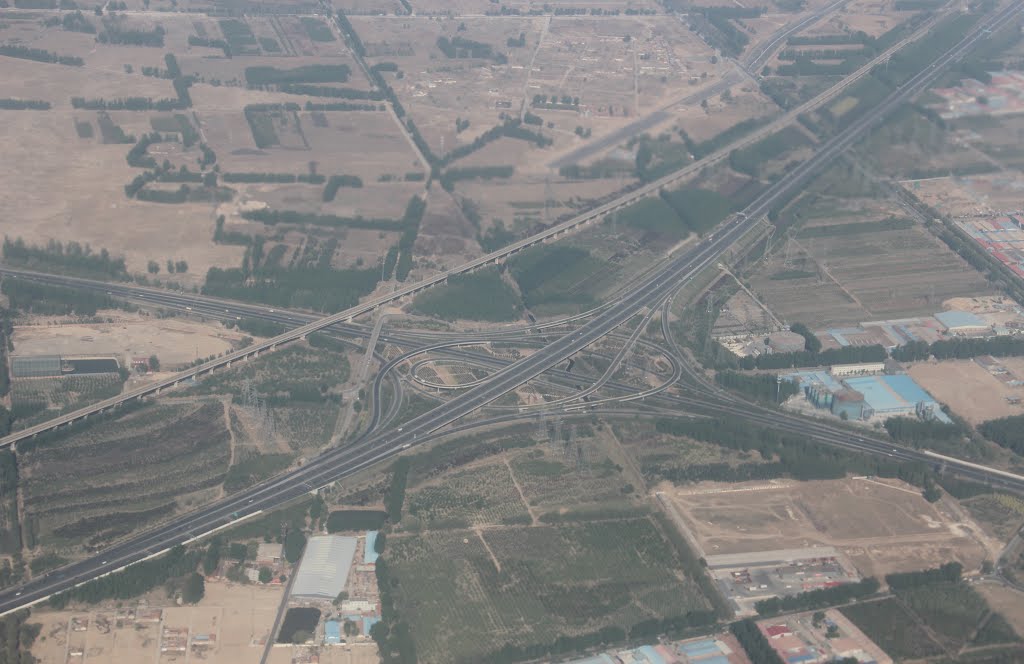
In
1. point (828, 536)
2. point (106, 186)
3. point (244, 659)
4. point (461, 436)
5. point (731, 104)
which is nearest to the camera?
point (244, 659)

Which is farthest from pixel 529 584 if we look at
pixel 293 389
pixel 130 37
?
pixel 130 37

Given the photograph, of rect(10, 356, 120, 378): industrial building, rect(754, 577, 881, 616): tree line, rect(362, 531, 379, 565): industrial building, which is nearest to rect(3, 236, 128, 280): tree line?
rect(10, 356, 120, 378): industrial building

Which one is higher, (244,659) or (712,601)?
(712,601)

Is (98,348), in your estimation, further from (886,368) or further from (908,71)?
(908,71)

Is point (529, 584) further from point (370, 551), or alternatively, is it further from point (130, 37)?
point (130, 37)

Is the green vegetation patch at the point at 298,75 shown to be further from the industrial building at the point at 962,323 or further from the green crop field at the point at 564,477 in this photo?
the green crop field at the point at 564,477

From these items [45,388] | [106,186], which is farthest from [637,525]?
[106,186]

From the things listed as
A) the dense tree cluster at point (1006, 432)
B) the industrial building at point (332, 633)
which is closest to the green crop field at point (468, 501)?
the industrial building at point (332, 633)

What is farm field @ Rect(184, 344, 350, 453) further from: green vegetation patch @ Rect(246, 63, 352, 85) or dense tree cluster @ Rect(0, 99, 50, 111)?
green vegetation patch @ Rect(246, 63, 352, 85)
